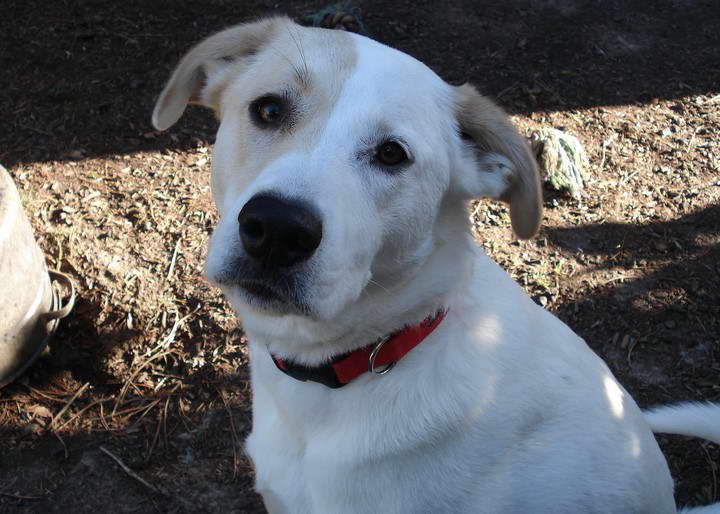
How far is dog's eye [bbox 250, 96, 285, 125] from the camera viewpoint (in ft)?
6.61

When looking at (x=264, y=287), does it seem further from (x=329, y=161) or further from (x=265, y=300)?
(x=329, y=161)

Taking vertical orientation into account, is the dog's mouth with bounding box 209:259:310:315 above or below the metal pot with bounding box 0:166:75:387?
above

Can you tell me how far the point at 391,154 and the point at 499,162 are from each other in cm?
48

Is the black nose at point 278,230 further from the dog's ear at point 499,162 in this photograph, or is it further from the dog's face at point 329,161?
the dog's ear at point 499,162

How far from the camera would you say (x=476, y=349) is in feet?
6.91

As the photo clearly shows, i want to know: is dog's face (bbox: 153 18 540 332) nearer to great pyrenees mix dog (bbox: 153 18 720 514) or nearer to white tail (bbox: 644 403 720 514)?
great pyrenees mix dog (bbox: 153 18 720 514)

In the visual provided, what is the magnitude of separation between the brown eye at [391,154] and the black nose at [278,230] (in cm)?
43

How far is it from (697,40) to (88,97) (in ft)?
17.5

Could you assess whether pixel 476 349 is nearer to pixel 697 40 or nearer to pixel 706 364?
pixel 706 364

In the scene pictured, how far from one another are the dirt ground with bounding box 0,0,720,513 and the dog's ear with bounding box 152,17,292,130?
1651 mm

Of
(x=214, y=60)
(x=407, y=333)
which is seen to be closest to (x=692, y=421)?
(x=407, y=333)

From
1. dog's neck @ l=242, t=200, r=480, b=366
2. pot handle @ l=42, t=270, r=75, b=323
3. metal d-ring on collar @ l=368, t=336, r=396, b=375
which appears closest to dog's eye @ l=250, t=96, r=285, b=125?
dog's neck @ l=242, t=200, r=480, b=366

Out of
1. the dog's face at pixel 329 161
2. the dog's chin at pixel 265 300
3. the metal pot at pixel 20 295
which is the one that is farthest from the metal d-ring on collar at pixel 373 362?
the metal pot at pixel 20 295

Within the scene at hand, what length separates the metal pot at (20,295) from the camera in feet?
10.5
